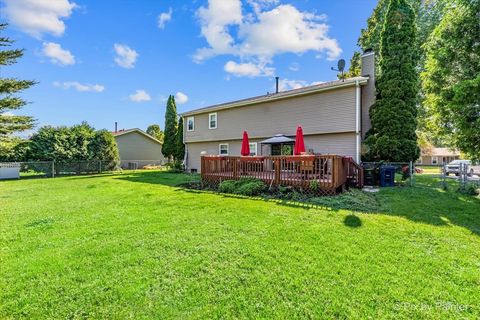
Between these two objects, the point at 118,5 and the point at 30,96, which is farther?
Result: the point at 30,96

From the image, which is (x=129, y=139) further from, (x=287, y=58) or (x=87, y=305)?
(x=87, y=305)

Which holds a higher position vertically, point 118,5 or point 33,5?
point 118,5

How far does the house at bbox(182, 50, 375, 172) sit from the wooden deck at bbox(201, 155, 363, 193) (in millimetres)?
2833

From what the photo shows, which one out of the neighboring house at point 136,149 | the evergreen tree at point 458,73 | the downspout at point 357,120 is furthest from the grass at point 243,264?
the neighboring house at point 136,149

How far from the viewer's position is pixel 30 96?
51.7 feet

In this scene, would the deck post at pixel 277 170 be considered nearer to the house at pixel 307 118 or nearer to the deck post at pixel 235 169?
the deck post at pixel 235 169

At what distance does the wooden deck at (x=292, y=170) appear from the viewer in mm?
8180

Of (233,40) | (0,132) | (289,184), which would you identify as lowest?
(289,184)

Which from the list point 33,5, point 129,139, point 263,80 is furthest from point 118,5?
point 129,139

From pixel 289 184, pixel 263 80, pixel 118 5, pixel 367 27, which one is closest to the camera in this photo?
pixel 289 184

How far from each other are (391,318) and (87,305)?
309cm

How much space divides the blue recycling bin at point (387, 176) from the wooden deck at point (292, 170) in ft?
3.65

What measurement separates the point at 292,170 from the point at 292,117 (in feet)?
19.8

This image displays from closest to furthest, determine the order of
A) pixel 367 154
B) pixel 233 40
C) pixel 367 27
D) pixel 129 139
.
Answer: pixel 367 154
pixel 233 40
pixel 367 27
pixel 129 139
